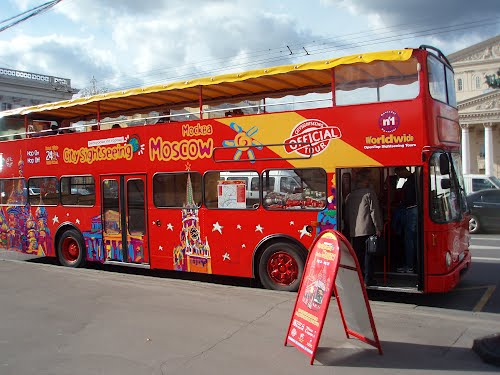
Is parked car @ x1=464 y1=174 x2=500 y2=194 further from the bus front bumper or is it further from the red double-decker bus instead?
the bus front bumper

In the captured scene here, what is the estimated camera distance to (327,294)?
15.6 feet

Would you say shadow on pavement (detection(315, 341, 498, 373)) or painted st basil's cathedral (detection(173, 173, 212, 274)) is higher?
painted st basil's cathedral (detection(173, 173, 212, 274))

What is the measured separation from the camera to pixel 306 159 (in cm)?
763

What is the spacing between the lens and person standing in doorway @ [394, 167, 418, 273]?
7.35 m

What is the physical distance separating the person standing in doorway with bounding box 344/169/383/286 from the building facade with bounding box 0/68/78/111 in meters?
49.7

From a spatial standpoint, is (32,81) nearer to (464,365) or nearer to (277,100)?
(277,100)

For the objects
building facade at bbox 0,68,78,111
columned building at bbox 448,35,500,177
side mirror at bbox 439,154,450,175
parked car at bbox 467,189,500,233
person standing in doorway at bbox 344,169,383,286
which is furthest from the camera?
columned building at bbox 448,35,500,177

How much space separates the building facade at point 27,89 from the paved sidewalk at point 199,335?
4737 centimetres

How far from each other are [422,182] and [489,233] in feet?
36.0

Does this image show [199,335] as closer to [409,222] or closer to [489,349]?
[489,349]

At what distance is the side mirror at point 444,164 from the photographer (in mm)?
7066

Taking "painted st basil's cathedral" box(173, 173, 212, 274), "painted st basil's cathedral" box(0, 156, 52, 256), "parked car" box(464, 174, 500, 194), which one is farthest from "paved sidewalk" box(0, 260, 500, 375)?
"parked car" box(464, 174, 500, 194)

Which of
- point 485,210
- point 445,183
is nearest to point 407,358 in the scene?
point 445,183

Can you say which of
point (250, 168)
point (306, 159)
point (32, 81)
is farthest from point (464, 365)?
point (32, 81)
